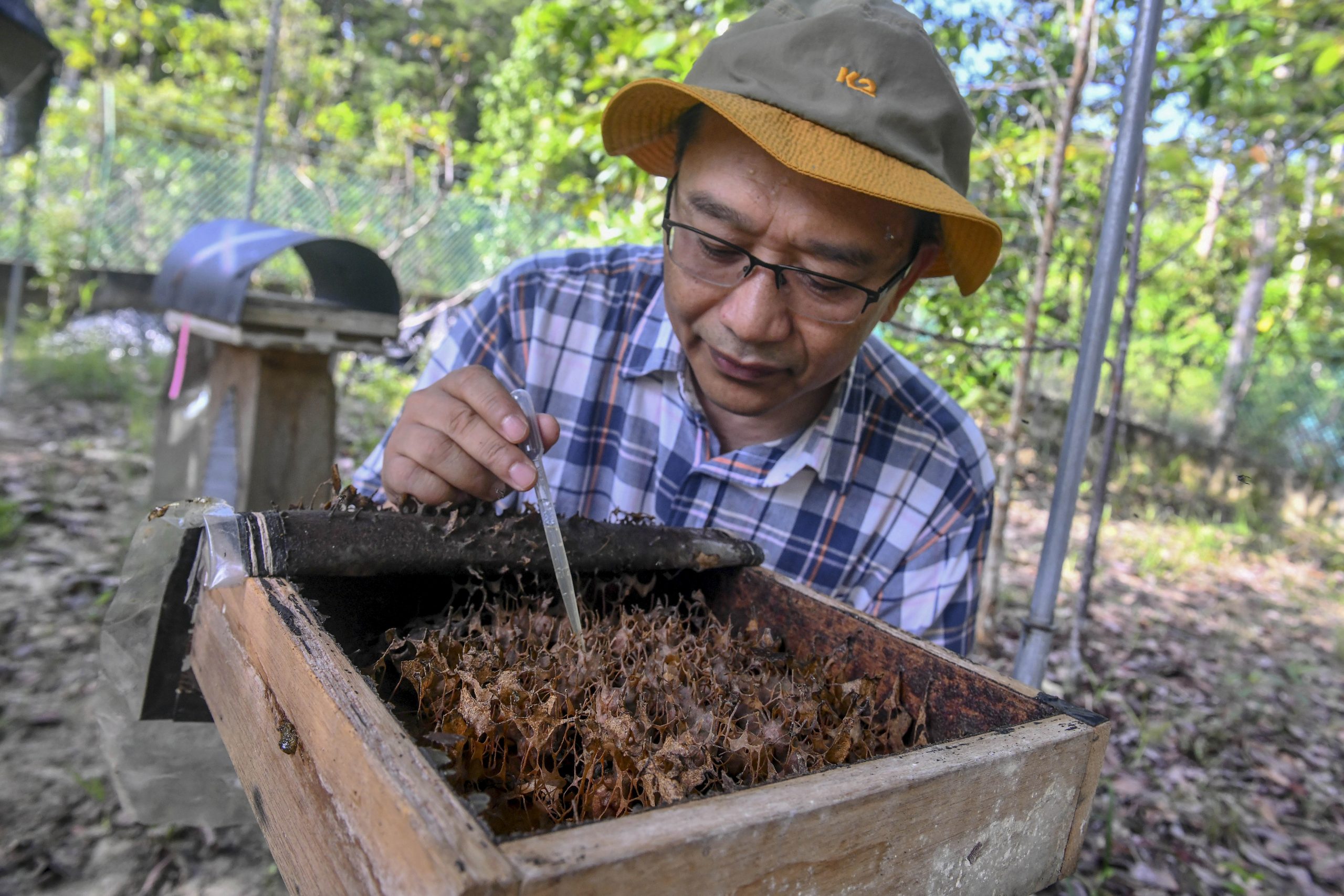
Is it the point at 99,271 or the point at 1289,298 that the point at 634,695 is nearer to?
the point at 99,271

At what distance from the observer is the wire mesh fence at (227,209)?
9734mm

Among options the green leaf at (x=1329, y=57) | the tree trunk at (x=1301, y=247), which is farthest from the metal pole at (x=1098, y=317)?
the tree trunk at (x=1301, y=247)

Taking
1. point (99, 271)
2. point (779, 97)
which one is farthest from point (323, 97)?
point (779, 97)

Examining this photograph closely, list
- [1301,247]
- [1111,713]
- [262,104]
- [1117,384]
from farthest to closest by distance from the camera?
[262,104]
[1301,247]
[1111,713]
[1117,384]

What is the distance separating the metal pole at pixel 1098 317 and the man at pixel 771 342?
0.24 meters

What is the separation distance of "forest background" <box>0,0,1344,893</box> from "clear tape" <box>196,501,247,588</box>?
A: 70.0 inches

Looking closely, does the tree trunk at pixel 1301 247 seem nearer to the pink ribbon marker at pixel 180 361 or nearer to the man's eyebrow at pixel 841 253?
the man's eyebrow at pixel 841 253

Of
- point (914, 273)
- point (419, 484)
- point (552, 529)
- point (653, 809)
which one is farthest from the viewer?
point (914, 273)

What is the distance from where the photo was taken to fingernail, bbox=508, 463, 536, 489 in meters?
1.38

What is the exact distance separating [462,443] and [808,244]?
0.77 meters

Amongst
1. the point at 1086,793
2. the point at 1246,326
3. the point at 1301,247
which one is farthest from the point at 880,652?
the point at 1246,326

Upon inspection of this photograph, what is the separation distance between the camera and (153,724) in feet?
4.55

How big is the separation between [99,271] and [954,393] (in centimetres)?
1025

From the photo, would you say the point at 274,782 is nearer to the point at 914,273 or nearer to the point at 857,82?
the point at 857,82
